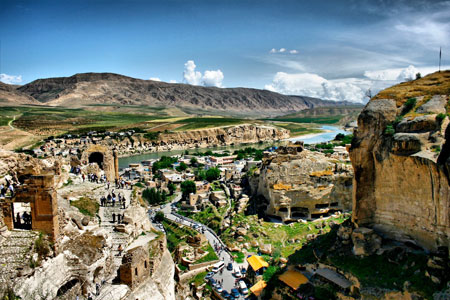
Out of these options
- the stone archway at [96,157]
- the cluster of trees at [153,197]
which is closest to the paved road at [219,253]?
the cluster of trees at [153,197]

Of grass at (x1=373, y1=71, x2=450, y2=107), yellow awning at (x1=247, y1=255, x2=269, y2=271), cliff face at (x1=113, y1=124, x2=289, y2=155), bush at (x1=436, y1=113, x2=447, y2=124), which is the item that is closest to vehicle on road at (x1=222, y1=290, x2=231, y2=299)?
yellow awning at (x1=247, y1=255, x2=269, y2=271)

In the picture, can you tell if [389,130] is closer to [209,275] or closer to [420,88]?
[420,88]

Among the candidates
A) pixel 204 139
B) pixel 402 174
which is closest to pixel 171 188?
pixel 402 174

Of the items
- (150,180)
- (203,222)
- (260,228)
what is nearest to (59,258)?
(260,228)

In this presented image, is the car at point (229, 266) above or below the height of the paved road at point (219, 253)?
above

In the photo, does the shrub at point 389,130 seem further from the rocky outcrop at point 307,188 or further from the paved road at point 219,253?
the rocky outcrop at point 307,188
